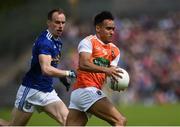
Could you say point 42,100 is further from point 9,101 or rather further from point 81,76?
point 9,101

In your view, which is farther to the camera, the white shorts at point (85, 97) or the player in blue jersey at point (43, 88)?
the player in blue jersey at point (43, 88)

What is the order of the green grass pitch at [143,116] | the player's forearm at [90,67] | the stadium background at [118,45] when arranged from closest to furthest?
1. the player's forearm at [90,67]
2. the green grass pitch at [143,116]
3. the stadium background at [118,45]

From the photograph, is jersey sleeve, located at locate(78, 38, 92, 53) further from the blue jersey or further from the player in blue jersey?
the player in blue jersey

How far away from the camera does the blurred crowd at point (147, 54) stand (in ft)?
96.0

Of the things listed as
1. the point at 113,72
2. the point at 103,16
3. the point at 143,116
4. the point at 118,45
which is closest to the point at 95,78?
the point at 113,72

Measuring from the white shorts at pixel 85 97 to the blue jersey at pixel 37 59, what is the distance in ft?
2.82

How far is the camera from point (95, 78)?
14281 millimetres

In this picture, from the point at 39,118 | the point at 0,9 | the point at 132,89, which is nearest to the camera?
the point at 39,118

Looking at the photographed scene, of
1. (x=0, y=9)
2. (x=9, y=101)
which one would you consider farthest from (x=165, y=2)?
(x=9, y=101)

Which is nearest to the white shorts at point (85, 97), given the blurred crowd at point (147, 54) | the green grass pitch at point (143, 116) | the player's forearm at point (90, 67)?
the player's forearm at point (90, 67)

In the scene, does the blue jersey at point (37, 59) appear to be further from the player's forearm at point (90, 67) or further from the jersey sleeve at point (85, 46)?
the player's forearm at point (90, 67)

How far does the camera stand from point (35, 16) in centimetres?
3067

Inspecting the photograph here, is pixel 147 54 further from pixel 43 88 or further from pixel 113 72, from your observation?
pixel 113 72

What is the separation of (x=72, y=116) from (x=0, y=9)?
18087 millimetres
